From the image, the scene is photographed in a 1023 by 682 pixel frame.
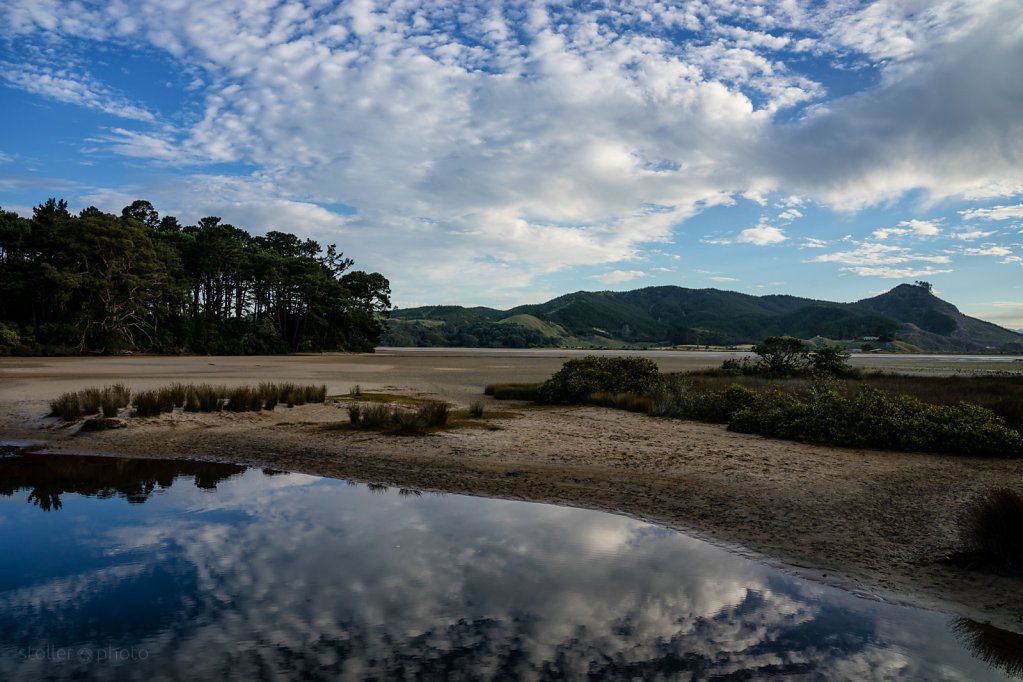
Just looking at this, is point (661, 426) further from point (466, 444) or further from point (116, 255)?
point (116, 255)

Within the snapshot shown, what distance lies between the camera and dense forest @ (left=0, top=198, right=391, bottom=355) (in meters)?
51.7

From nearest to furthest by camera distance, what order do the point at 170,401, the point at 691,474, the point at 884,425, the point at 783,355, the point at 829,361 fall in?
the point at 691,474
the point at 884,425
the point at 170,401
the point at 829,361
the point at 783,355

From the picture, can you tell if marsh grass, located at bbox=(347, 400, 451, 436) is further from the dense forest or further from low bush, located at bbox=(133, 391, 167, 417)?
the dense forest

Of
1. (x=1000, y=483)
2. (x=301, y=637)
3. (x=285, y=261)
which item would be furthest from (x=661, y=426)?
(x=285, y=261)

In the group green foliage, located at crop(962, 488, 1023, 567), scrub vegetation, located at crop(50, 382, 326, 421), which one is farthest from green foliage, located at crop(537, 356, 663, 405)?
green foliage, located at crop(962, 488, 1023, 567)

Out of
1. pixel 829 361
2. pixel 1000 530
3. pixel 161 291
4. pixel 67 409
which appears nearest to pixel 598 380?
pixel 829 361

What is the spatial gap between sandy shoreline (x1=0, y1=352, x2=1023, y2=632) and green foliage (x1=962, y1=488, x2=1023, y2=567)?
318 millimetres

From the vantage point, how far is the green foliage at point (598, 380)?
2088 centimetres

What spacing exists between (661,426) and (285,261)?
7076 centimetres

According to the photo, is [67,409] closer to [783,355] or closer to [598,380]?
[598,380]

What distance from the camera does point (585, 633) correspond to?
14.6 feet

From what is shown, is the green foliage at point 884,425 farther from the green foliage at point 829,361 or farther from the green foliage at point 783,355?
the green foliage at point 783,355

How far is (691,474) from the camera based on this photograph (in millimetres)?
9922

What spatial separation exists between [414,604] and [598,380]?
57.1 feet
